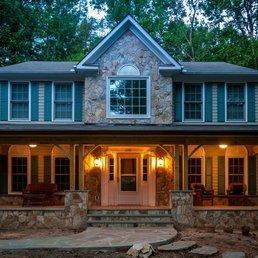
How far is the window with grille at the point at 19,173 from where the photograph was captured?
18.1 meters

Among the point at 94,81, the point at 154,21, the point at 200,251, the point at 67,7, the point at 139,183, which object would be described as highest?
the point at 67,7

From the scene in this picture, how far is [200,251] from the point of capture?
10883mm

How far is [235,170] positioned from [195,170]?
1717 millimetres

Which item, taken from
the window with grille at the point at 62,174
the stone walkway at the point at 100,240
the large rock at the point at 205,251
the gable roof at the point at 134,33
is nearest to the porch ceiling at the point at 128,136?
the window with grille at the point at 62,174

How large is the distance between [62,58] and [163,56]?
19250mm

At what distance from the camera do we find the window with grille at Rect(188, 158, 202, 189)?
719 inches

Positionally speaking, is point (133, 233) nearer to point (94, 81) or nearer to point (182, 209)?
point (182, 209)

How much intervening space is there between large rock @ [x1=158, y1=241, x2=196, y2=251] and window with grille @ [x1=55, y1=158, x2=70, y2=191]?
7.54 m

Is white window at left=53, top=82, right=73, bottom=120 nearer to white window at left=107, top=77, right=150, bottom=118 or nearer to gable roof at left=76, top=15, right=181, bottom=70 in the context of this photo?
gable roof at left=76, top=15, right=181, bottom=70

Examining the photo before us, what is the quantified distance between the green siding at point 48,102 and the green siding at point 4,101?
66.0 inches

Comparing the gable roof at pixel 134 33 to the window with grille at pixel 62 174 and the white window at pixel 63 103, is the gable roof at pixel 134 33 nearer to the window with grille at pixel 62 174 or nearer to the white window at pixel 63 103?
the white window at pixel 63 103

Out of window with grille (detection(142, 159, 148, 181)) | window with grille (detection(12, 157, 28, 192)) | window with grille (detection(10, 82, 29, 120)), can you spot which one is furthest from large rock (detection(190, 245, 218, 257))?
window with grille (detection(10, 82, 29, 120))

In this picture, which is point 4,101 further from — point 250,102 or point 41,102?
point 250,102

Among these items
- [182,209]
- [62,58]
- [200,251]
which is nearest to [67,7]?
[62,58]
